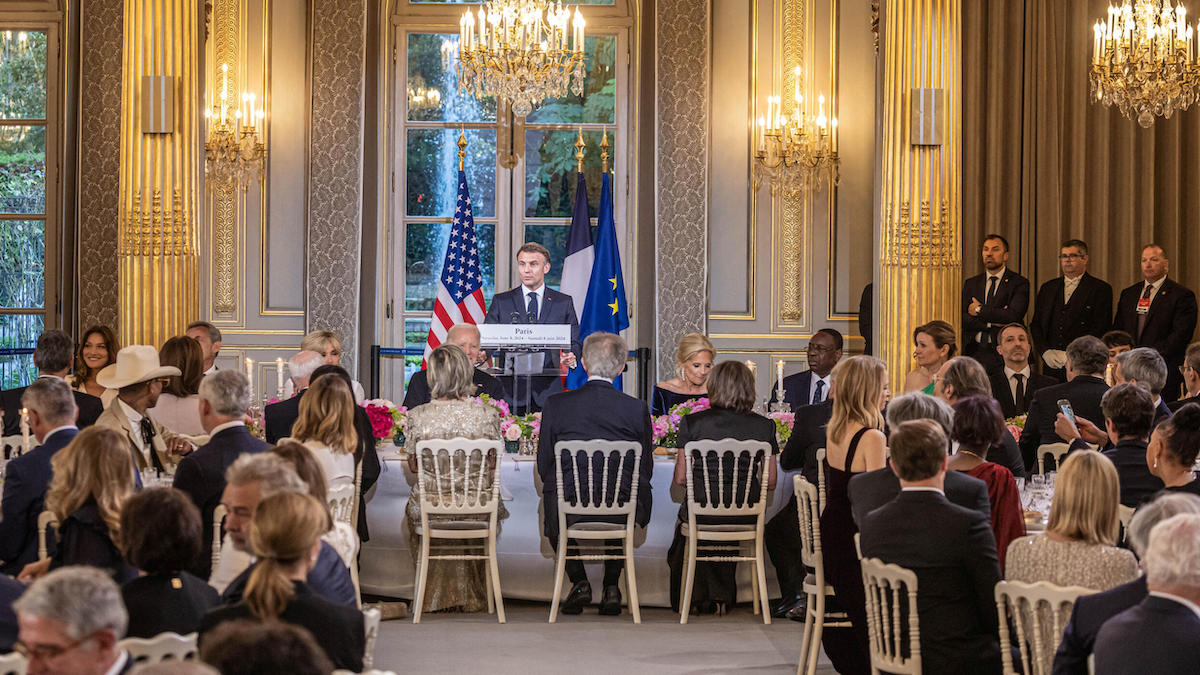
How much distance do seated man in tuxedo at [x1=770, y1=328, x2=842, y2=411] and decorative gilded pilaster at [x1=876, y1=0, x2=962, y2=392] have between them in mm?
786

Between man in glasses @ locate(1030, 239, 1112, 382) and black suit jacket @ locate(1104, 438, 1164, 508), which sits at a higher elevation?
man in glasses @ locate(1030, 239, 1112, 382)

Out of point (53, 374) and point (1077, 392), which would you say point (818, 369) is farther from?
point (53, 374)

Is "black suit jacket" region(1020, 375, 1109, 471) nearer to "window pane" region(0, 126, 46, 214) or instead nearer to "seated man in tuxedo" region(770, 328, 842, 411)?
"seated man in tuxedo" region(770, 328, 842, 411)

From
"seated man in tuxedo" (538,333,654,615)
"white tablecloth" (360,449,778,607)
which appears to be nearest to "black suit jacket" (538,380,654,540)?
"seated man in tuxedo" (538,333,654,615)

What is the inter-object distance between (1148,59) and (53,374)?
620cm

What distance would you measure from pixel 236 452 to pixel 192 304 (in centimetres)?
467

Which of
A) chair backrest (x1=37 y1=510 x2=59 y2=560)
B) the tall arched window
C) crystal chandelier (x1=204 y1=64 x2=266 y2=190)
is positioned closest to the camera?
chair backrest (x1=37 y1=510 x2=59 y2=560)

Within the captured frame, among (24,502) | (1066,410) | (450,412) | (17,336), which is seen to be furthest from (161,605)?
(17,336)

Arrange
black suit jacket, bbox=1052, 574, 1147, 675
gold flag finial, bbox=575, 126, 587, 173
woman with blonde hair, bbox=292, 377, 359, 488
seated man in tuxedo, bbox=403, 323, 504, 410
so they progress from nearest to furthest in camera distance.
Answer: black suit jacket, bbox=1052, 574, 1147, 675 < woman with blonde hair, bbox=292, 377, 359, 488 < seated man in tuxedo, bbox=403, 323, 504, 410 < gold flag finial, bbox=575, 126, 587, 173

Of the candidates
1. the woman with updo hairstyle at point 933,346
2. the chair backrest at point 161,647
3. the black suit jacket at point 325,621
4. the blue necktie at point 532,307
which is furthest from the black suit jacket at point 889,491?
the blue necktie at point 532,307

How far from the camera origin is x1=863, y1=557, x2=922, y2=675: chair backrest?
3.88 metres

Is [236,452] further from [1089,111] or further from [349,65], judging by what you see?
[1089,111]

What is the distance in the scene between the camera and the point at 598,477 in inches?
256

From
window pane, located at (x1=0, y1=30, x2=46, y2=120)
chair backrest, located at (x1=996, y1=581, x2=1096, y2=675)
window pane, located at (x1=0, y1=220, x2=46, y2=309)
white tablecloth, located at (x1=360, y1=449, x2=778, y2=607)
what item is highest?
window pane, located at (x1=0, y1=30, x2=46, y2=120)
